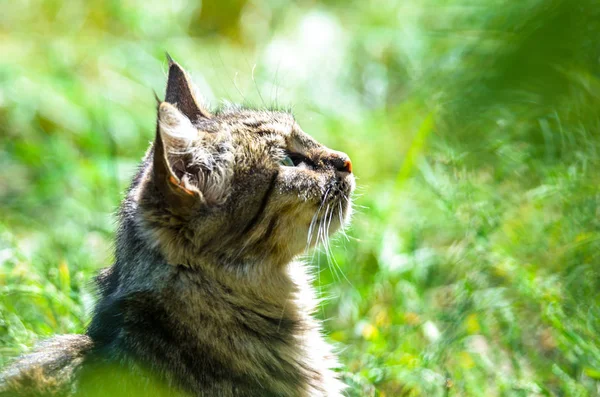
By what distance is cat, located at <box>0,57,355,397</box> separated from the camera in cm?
236

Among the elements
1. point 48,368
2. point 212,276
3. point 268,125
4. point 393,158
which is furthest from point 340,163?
point 393,158

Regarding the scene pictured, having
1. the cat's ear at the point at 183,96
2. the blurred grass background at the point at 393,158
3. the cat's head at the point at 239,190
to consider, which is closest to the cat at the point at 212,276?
the cat's head at the point at 239,190

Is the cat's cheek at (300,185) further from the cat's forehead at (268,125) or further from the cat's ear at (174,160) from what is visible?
the cat's ear at (174,160)

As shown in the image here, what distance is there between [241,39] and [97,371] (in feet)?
15.7

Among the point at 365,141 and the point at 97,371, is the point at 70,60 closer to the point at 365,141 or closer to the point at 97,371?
the point at 365,141

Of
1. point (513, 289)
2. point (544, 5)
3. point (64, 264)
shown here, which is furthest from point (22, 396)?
point (513, 289)

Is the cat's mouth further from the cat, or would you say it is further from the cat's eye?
the cat's eye

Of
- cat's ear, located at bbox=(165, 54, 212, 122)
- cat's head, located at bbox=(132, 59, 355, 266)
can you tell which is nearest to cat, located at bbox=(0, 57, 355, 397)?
cat's head, located at bbox=(132, 59, 355, 266)

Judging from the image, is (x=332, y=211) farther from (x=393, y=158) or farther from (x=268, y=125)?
(x=393, y=158)

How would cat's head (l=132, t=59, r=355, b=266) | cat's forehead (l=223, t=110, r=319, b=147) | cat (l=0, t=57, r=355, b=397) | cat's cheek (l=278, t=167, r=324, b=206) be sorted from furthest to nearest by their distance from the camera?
cat's forehead (l=223, t=110, r=319, b=147) < cat's cheek (l=278, t=167, r=324, b=206) < cat's head (l=132, t=59, r=355, b=266) < cat (l=0, t=57, r=355, b=397)

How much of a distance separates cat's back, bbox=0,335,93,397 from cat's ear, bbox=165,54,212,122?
99 cm

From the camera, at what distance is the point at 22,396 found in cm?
217

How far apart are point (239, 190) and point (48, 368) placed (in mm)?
842

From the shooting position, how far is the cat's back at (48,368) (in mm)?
2236
